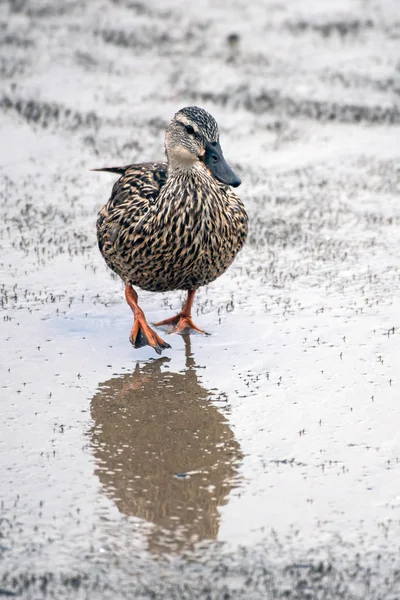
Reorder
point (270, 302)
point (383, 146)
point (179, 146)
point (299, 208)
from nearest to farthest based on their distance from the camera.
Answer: point (179, 146), point (270, 302), point (299, 208), point (383, 146)

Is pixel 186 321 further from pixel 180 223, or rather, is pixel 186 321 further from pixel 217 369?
pixel 180 223

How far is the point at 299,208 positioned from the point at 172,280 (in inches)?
123

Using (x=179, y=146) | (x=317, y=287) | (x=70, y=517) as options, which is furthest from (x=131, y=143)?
(x=70, y=517)

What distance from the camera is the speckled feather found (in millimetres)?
6516

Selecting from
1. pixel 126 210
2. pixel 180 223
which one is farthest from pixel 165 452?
pixel 126 210

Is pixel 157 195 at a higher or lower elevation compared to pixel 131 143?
higher

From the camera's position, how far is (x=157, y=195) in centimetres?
671

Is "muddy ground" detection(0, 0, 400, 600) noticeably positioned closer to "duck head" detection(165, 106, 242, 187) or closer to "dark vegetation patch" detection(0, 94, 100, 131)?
"dark vegetation patch" detection(0, 94, 100, 131)

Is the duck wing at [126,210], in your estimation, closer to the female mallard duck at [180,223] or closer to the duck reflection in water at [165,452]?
the female mallard duck at [180,223]

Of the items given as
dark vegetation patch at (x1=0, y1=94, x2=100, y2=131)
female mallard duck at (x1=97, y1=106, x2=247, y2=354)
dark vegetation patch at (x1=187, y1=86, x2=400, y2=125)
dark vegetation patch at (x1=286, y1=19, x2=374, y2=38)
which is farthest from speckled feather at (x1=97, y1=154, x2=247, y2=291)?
dark vegetation patch at (x1=286, y1=19, x2=374, y2=38)

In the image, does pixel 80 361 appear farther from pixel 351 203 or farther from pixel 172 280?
pixel 351 203

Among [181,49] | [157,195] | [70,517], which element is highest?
[157,195]

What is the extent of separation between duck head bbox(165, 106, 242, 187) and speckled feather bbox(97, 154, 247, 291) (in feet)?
0.50

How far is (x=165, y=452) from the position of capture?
5.42m
